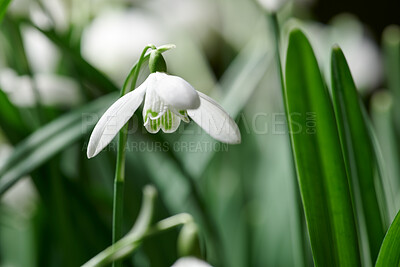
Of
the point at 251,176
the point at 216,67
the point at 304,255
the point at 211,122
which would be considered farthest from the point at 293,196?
the point at 216,67

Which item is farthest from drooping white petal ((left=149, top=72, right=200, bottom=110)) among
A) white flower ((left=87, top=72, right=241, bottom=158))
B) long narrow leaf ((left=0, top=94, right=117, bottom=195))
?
long narrow leaf ((left=0, top=94, right=117, bottom=195))

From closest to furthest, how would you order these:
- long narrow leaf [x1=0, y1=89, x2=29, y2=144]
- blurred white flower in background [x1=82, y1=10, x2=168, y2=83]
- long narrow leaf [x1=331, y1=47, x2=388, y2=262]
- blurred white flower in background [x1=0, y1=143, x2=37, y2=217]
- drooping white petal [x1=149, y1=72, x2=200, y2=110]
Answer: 1. drooping white petal [x1=149, y1=72, x2=200, y2=110]
2. long narrow leaf [x1=331, y1=47, x2=388, y2=262]
3. long narrow leaf [x1=0, y1=89, x2=29, y2=144]
4. blurred white flower in background [x1=0, y1=143, x2=37, y2=217]
5. blurred white flower in background [x1=82, y1=10, x2=168, y2=83]

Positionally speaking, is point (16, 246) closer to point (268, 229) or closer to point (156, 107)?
point (268, 229)

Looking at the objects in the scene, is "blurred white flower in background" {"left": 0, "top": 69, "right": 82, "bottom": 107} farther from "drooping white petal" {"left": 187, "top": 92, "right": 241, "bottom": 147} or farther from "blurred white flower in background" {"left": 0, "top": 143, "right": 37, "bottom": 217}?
"drooping white petal" {"left": 187, "top": 92, "right": 241, "bottom": 147}

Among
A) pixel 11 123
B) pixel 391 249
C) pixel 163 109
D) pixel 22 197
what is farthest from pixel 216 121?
pixel 22 197

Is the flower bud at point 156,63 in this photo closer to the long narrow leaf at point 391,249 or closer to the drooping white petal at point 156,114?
the drooping white petal at point 156,114

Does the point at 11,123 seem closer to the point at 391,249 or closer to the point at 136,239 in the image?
the point at 136,239
